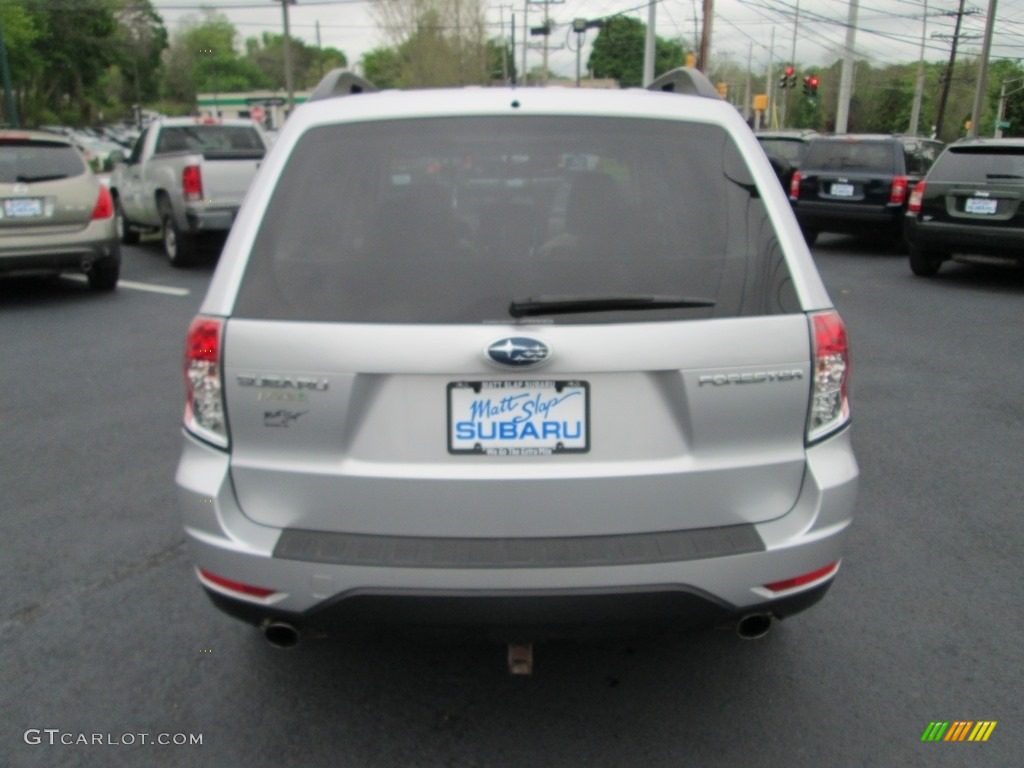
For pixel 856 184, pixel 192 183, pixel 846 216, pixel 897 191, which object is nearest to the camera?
pixel 192 183

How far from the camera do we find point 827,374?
255 centimetres

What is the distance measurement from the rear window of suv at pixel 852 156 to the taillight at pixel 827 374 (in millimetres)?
12543

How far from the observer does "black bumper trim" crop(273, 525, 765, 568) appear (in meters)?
2.38

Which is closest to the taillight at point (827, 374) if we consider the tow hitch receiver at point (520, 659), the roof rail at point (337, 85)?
the tow hitch receiver at point (520, 659)

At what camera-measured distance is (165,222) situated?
42.1 feet

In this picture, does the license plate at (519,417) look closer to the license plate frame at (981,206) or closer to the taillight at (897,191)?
the license plate frame at (981,206)

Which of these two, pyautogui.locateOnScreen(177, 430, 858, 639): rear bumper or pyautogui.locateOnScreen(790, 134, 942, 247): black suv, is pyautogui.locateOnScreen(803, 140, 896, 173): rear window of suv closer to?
pyautogui.locateOnScreen(790, 134, 942, 247): black suv

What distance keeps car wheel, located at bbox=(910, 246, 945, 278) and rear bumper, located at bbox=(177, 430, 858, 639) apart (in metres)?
10.3

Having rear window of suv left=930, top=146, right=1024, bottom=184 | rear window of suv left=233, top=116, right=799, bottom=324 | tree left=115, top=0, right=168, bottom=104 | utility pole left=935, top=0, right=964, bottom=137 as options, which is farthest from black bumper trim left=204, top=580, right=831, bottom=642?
tree left=115, top=0, right=168, bottom=104

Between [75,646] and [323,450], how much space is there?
155 centimetres

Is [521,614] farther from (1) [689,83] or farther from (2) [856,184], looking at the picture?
(2) [856,184]

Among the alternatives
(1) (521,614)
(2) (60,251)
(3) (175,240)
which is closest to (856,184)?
(3) (175,240)

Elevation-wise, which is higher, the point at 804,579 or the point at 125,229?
A: the point at 804,579

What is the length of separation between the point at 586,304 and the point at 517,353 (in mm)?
231
